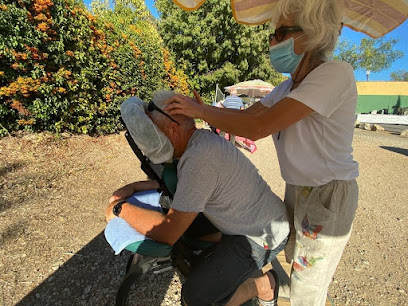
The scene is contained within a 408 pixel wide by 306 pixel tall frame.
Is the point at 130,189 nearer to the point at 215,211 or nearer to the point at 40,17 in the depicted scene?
the point at 215,211

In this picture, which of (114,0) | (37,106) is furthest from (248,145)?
(114,0)

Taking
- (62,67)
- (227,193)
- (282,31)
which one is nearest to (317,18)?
(282,31)

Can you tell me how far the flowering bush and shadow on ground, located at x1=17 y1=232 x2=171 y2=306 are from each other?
3.34 metres

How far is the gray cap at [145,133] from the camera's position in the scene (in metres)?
1.30

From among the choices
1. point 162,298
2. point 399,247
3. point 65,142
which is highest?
point 65,142

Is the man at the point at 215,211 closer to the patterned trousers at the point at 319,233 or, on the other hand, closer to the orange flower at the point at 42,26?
the patterned trousers at the point at 319,233

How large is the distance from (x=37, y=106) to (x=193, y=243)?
4.46m

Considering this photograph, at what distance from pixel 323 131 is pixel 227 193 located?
0.61 m

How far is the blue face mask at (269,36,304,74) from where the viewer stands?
1.45 metres

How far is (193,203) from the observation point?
1306mm

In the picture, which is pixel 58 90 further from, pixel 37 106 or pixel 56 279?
pixel 56 279

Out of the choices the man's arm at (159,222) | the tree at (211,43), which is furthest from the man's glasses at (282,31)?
the tree at (211,43)

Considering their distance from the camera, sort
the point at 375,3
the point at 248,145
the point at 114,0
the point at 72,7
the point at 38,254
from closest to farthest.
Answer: the point at 375,3 → the point at 38,254 → the point at 72,7 → the point at 248,145 → the point at 114,0

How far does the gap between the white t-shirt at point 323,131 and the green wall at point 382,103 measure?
31473 mm
